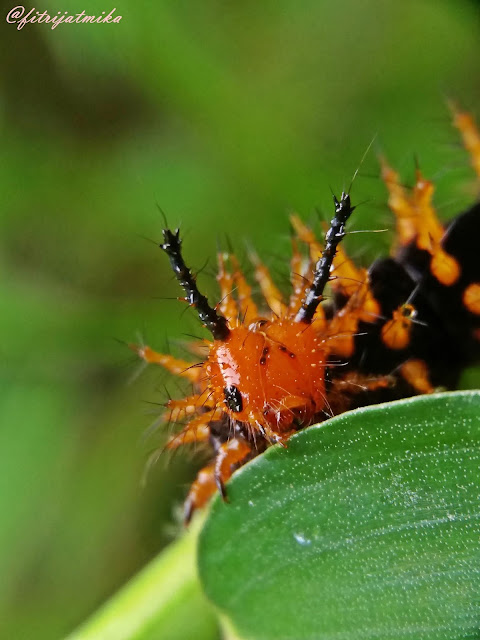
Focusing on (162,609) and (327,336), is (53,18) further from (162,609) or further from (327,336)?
(162,609)

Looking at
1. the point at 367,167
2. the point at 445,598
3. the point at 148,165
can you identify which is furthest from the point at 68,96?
the point at 445,598

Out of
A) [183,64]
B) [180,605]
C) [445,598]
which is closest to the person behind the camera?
[445,598]

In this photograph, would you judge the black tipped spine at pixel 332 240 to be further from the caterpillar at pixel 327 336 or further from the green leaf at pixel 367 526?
the green leaf at pixel 367 526

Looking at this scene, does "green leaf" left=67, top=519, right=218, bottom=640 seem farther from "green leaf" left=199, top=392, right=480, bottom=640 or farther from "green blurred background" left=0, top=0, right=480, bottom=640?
"green blurred background" left=0, top=0, right=480, bottom=640

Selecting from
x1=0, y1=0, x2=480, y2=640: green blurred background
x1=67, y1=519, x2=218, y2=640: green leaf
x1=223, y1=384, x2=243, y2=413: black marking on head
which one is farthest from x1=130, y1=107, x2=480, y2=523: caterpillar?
x1=0, y1=0, x2=480, y2=640: green blurred background

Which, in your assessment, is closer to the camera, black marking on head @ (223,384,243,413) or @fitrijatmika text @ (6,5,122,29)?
black marking on head @ (223,384,243,413)

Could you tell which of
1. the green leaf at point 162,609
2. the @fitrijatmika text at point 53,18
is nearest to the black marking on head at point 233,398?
the green leaf at point 162,609

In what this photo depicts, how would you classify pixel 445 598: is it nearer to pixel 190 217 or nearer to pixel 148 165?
pixel 190 217
